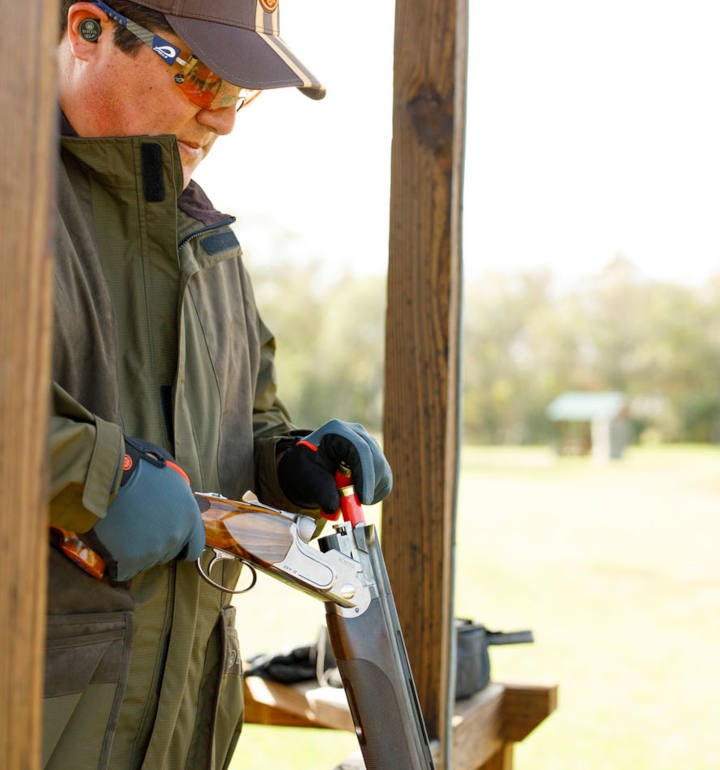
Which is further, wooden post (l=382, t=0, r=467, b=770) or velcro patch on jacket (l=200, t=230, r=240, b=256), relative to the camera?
wooden post (l=382, t=0, r=467, b=770)

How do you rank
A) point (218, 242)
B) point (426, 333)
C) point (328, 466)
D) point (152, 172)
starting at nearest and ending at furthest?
point (152, 172) < point (218, 242) < point (328, 466) < point (426, 333)

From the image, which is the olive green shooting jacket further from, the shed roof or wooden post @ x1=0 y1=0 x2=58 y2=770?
the shed roof

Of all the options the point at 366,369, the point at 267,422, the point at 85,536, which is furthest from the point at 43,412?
the point at 366,369

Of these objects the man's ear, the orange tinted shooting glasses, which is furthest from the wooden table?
the man's ear

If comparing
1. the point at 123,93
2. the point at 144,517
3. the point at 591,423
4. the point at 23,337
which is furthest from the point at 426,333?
the point at 591,423

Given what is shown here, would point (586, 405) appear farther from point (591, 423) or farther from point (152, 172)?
point (152, 172)

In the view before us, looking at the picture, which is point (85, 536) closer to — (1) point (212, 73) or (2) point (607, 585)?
(1) point (212, 73)

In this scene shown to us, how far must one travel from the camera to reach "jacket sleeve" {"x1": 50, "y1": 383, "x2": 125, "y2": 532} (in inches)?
55.9

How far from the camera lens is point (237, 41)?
1912mm

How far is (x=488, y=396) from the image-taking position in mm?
29047

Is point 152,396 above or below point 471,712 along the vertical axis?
above

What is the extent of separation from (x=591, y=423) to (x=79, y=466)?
91.6ft

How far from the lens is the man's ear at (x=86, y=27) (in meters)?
1.83

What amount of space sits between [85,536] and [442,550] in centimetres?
116
